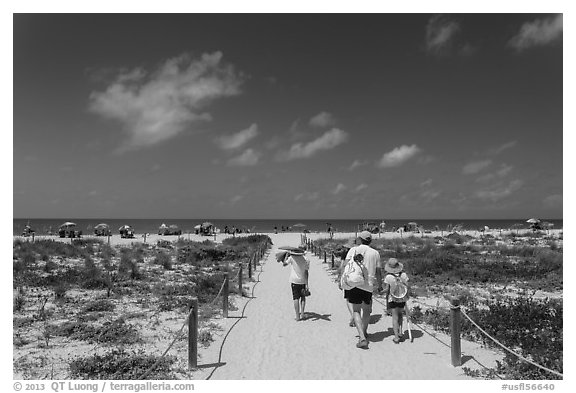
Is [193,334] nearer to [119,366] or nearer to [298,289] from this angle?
[119,366]

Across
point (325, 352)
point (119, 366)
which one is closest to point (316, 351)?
point (325, 352)

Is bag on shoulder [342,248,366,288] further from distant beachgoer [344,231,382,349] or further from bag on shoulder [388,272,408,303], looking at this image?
bag on shoulder [388,272,408,303]

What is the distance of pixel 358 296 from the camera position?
811 centimetres

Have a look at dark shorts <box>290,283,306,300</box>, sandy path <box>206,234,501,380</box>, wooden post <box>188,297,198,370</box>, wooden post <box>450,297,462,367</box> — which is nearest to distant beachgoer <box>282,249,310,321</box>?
dark shorts <box>290,283,306,300</box>

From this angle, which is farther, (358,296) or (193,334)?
(358,296)

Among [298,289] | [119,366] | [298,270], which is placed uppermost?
[298,270]

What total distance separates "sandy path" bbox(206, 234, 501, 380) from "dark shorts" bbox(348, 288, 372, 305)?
0.98 metres

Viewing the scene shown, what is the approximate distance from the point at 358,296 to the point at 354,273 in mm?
471

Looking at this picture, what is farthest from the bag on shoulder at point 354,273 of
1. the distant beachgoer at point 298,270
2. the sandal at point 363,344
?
the distant beachgoer at point 298,270

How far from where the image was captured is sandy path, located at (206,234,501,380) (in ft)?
23.2

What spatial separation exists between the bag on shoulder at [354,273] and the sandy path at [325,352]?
4.47ft
